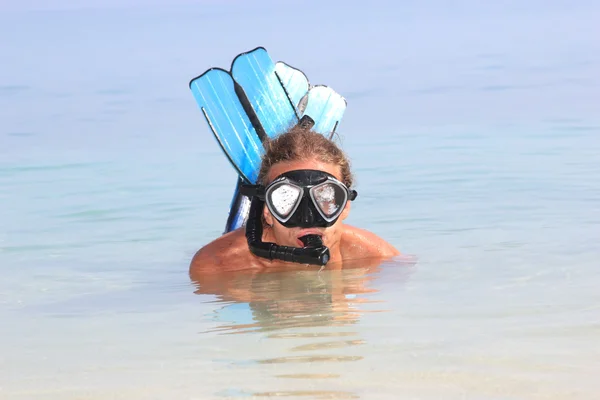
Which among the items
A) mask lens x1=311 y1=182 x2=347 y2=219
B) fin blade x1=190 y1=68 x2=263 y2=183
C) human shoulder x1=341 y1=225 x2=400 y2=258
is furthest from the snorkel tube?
fin blade x1=190 y1=68 x2=263 y2=183

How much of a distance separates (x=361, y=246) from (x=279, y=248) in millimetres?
703

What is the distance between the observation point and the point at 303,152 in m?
4.40

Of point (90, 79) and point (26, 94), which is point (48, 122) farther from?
point (90, 79)

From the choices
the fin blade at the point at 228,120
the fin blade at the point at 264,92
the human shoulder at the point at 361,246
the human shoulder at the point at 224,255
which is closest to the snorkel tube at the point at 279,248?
the human shoulder at the point at 224,255

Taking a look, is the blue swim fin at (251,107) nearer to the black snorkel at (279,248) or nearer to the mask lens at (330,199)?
the black snorkel at (279,248)

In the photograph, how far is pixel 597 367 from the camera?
9.65ft

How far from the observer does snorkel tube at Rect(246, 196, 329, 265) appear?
4.12 metres

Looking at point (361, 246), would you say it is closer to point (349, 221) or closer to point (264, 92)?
point (264, 92)

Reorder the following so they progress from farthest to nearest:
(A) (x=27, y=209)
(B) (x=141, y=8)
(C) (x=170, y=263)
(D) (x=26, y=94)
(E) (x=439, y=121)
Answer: (B) (x=141, y=8) → (D) (x=26, y=94) → (E) (x=439, y=121) → (A) (x=27, y=209) → (C) (x=170, y=263)

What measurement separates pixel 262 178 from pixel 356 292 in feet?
2.21

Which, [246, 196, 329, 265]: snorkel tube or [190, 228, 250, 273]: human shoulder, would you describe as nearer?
[246, 196, 329, 265]: snorkel tube

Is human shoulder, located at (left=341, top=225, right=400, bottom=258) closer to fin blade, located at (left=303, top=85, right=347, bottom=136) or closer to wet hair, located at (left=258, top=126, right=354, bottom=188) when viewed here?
wet hair, located at (left=258, top=126, right=354, bottom=188)

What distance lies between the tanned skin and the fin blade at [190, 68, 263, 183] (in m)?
0.49

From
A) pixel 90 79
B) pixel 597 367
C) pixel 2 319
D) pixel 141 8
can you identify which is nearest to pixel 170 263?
pixel 2 319
